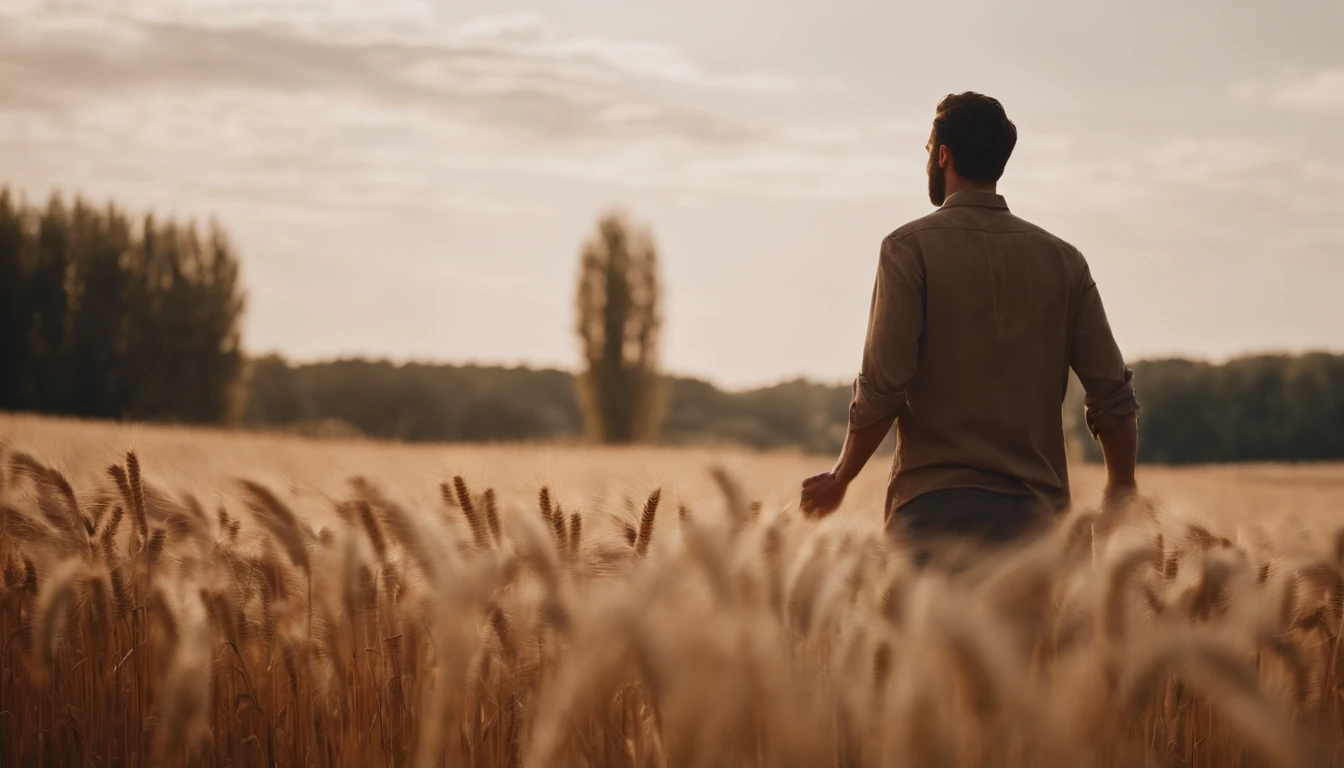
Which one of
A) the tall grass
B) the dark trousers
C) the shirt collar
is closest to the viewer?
the tall grass

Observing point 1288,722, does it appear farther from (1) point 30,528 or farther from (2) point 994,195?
(1) point 30,528

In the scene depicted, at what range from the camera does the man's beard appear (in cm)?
287

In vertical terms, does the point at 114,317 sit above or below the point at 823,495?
above

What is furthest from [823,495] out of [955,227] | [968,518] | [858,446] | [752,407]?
[752,407]

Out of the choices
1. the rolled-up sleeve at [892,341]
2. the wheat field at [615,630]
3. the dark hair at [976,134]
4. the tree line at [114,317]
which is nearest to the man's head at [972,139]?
the dark hair at [976,134]

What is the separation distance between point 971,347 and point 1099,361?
413mm

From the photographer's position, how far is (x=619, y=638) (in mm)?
1319

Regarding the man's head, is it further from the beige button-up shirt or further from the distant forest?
the distant forest

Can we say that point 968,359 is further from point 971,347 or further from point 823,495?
point 823,495

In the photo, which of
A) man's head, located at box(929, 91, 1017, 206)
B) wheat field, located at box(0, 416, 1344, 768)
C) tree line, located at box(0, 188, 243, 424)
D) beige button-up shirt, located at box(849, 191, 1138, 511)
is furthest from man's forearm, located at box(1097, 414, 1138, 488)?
tree line, located at box(0, 188, 243, 424)

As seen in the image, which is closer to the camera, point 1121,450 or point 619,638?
point 619,638

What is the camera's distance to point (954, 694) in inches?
52.4

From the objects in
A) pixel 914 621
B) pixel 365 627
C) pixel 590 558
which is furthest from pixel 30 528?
pixel 914 621

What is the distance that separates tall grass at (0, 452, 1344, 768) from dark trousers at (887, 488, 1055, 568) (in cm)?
27
